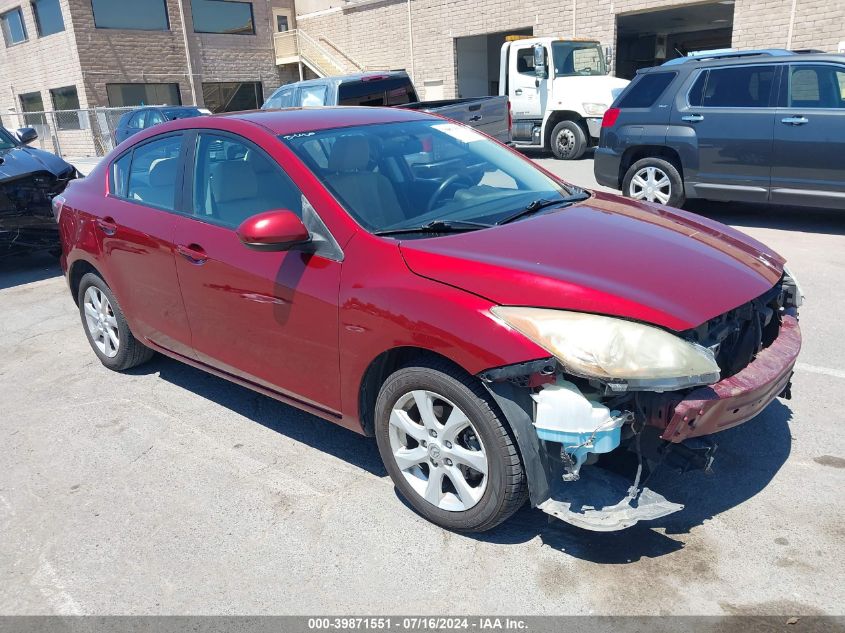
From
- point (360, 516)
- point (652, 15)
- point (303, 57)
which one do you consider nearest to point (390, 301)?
point (360, 516)

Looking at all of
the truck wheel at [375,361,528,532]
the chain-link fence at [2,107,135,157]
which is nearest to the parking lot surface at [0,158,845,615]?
the truck wheel at [375,361,528,532]

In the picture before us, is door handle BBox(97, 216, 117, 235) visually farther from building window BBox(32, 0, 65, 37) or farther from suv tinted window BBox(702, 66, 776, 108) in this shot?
building window BBox(32, 0, 65, 37)

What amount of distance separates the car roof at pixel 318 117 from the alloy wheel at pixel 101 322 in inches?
64.6

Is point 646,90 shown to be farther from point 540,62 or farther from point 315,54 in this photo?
point 315,54

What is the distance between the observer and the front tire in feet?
15.7

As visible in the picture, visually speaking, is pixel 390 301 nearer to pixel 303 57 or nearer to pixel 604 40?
pixel 604 40

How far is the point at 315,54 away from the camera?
29859 mm

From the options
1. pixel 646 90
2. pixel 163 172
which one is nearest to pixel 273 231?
pixel 163 172

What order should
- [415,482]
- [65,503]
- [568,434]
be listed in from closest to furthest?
[568,434] < [415,482] < [65,503]

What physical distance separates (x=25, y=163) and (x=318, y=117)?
5.47m

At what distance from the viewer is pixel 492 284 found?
2.76 meters

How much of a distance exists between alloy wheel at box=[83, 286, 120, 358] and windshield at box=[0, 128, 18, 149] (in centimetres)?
462

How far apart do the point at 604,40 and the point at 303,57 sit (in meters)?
14.4

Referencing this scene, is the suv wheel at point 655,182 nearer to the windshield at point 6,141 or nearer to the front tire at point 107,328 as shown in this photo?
the front tire at point 107,328
